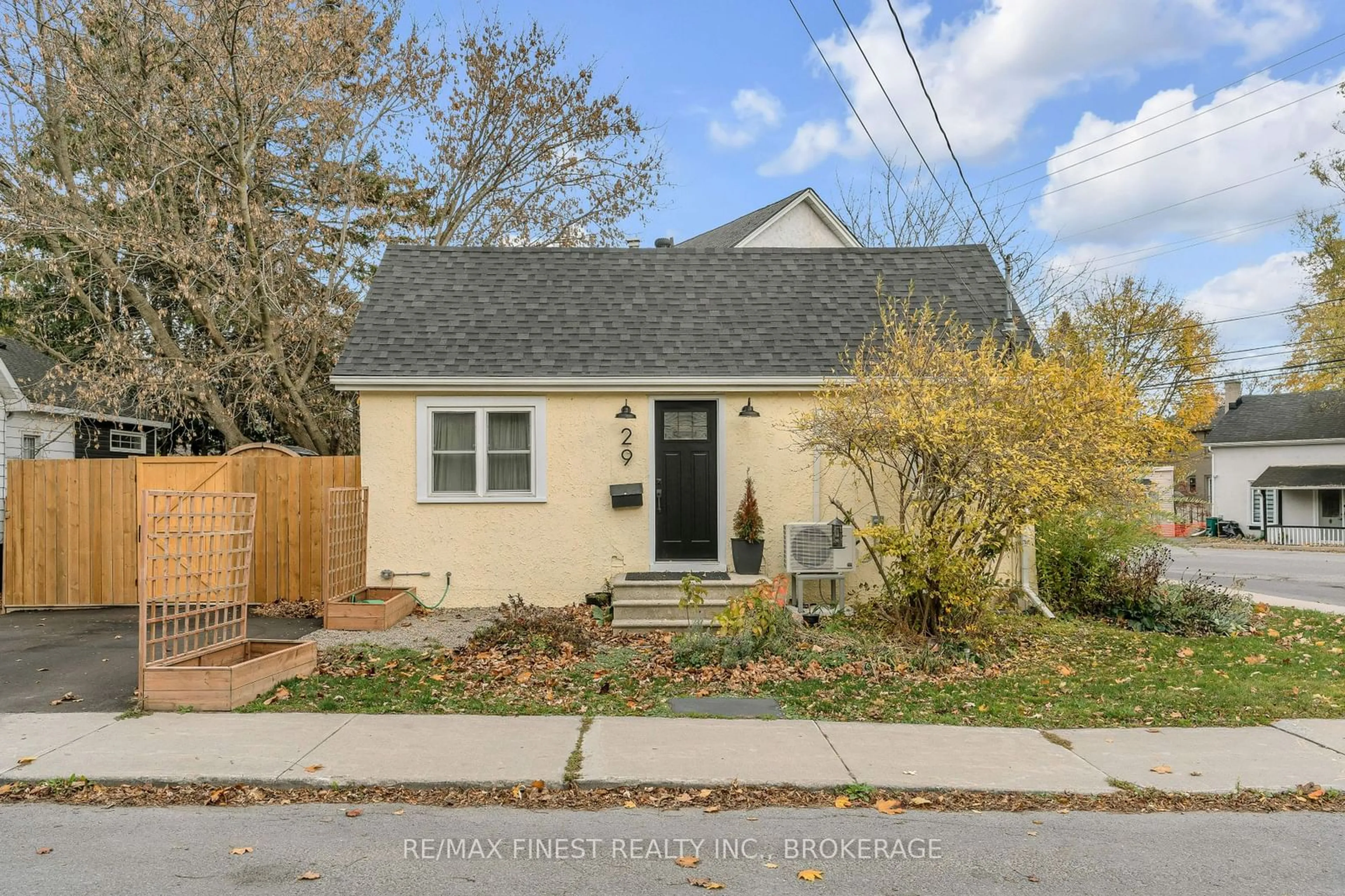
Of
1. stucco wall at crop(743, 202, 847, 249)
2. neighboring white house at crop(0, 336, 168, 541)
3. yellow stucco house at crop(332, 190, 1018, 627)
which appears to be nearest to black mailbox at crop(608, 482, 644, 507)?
yellow stucco house at crop(332, 190, 1018, 627)

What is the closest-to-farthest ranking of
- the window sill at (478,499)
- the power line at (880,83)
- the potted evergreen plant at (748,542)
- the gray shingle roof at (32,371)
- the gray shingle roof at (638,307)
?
the power line at (880,83) < the potted evergreen plant at (748,542) < the window sill at (478,499) < the gray shingle roof at (638,307) < the gray shingle roof at (32,371)

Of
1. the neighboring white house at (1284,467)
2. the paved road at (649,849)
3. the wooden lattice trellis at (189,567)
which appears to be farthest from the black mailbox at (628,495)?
the neighboring white house at (1284,467)

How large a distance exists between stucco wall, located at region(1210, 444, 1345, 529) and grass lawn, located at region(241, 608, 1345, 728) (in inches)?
1282

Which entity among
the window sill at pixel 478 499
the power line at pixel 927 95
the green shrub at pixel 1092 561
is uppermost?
the power line at pixel 927 95

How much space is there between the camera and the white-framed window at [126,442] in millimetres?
19672

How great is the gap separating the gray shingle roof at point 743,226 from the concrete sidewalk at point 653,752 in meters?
15.6

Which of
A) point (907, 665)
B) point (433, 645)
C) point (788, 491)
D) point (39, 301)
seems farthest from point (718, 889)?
point (39, 301)

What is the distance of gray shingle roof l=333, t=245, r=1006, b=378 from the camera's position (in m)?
11.3

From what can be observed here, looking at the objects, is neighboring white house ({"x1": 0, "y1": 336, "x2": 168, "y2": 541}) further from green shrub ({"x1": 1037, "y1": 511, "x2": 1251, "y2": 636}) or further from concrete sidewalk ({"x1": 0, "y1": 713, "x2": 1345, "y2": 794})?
green shrub ({"x1": 1037, "y1": 511, "x2": 1251, "y2": 636})

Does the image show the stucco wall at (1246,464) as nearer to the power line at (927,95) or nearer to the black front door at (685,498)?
the power line at (927,95)

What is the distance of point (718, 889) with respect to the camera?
395 centimetres

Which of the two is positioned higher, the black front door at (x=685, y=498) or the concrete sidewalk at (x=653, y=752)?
the black front door at (x=685, y=498)

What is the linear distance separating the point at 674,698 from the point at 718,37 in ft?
22.8

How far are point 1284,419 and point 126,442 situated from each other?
4232cm
